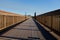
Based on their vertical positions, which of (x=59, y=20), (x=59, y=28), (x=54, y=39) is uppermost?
(x=59, y=20)

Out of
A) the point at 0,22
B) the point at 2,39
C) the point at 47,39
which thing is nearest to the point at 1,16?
the point at 0,22

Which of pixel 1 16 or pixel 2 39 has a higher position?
pixel 1 16

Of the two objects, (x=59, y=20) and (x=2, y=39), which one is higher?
(x=59, y=20)

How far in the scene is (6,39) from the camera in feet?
25.8

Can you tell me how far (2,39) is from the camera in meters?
7.86

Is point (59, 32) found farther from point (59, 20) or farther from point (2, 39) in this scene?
point (2, 39)

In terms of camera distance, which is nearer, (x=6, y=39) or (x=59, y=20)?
(x=6, y=39)

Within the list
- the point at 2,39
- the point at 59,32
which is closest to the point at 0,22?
the point at 2,39

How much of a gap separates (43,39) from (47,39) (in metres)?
0.27

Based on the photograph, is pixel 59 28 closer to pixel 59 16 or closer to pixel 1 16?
pixel 59 16

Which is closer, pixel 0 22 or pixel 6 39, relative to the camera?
pixel 6 39

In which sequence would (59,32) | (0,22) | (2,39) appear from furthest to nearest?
(0,22) → (59,32) → (2,39)

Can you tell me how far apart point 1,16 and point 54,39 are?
7966mm

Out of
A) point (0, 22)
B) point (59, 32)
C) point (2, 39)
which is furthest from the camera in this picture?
point (0, 22)
